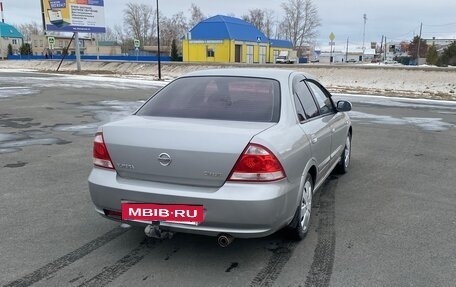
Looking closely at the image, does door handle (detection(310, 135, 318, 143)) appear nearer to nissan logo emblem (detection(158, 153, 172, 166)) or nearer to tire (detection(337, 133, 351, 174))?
nissan logo emblem (detection(158, 153, 172, 166))

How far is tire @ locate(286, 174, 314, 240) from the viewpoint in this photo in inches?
151

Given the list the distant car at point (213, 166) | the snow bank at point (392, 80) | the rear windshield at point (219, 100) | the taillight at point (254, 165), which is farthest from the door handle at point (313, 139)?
the snow bank at point (392, 80)

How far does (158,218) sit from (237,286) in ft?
2.58

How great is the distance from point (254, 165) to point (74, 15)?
4237cm

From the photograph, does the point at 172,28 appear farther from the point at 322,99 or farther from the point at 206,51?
the point at 322,99

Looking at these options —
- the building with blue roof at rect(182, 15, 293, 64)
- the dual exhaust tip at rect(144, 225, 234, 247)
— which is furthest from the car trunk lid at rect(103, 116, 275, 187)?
the building with blue roof at rect(182, 15, 293, 64)

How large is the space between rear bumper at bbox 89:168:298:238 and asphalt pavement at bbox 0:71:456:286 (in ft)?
1.30

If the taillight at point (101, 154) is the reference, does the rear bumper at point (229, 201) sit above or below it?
below

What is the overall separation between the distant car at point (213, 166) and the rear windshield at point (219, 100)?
0.01m

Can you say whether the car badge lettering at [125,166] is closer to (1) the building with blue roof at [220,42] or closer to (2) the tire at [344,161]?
(2) the tire at [344,161]

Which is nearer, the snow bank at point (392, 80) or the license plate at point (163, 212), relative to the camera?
the license plate at point (163, 212)

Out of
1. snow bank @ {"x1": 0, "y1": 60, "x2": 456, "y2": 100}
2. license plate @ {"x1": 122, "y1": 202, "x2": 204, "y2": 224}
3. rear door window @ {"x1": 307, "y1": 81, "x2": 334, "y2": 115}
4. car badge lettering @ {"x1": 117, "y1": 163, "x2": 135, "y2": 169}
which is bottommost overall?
snow bank @ {"x1": 0, "y1": 60, "x2": 456, "y2": 100}

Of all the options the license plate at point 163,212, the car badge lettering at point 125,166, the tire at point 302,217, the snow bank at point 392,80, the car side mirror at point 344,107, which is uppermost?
the car side mirror at point 344,107

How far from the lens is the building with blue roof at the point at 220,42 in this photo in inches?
2331
